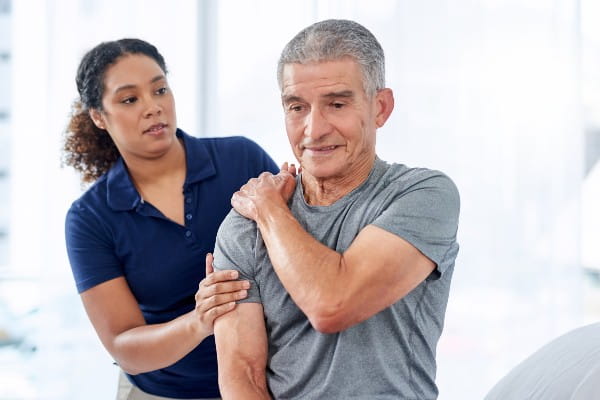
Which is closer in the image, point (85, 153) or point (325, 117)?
point (325, 117)

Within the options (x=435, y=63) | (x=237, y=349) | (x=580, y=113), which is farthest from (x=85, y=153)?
(x=580, y=113)

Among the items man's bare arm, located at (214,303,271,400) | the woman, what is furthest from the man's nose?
the woman

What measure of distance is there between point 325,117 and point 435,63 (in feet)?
6.18

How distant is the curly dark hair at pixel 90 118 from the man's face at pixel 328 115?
707mm

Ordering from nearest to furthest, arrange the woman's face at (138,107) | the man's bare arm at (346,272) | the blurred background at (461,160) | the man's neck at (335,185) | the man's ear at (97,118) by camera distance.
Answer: the man's bare arm at (346,272) < the man's neck at (335,185) < the woman's face at (138,107) < the man's ear at (97,118) < the blurred background at (461,160)

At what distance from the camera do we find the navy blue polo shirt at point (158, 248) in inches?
79.7

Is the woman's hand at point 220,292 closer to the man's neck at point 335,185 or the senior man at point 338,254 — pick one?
the senior man at point 338,254

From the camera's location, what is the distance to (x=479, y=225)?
10.6 feet

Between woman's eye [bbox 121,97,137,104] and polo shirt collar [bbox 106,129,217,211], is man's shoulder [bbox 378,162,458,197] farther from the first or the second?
woman's eye [bbox 121,97,137,104]

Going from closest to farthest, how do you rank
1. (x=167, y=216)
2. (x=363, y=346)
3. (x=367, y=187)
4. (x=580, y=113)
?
(x=363, y=346) < (x=367, y=187) < (x=167, y=216) < (x=580, y=113)

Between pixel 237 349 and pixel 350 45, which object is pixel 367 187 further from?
pixel 237 349

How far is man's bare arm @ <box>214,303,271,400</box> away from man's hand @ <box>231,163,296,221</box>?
0.63 feet

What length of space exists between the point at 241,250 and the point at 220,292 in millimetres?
93

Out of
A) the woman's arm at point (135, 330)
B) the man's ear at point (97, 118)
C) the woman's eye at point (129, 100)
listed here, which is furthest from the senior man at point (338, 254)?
the man's ear at point (97, 118)
